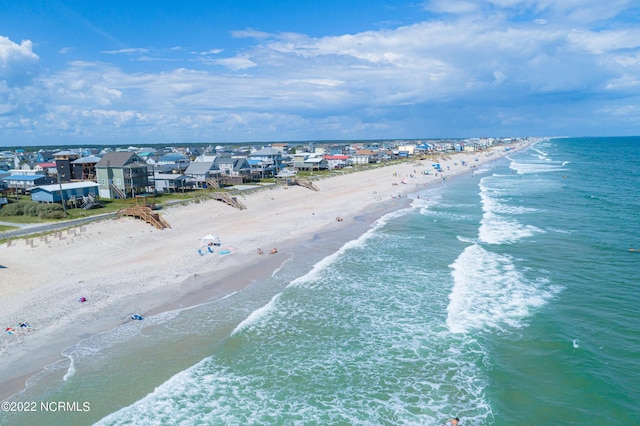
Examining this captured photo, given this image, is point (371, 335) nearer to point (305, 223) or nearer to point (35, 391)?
point (35, 391)

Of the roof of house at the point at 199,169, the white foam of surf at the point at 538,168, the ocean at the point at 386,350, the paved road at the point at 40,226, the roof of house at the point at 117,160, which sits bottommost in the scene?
the ocean at the point at 386,350

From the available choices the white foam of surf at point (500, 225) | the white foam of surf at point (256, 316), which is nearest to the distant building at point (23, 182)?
the white foam of surf at point (256, 316)

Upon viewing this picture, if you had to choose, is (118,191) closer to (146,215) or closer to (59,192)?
(59,192)

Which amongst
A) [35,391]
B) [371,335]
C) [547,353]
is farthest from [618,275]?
[35,391]

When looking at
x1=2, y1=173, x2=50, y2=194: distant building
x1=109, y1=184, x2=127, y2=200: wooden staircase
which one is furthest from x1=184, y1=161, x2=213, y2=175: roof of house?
x1=2, y1=173, x2=50, y2=194: distant building

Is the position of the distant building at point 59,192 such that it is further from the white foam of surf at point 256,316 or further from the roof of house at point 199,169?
the white foam of surf at point 256,316

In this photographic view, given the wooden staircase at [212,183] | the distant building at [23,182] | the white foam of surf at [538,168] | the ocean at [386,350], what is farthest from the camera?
the white foam of surf at [538,168]

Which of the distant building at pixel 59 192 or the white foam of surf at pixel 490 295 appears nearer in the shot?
the white foam of surf at pixel 490 295
